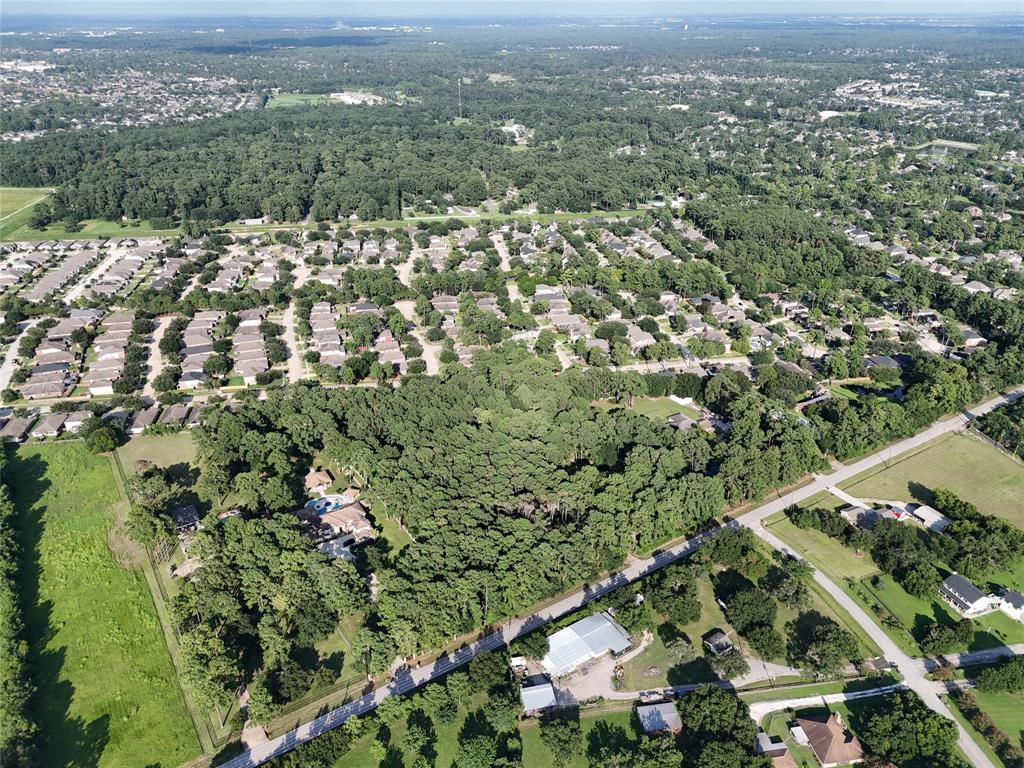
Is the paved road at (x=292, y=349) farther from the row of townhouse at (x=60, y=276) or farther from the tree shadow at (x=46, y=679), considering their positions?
the row of townhouse at (x=60, y=276)

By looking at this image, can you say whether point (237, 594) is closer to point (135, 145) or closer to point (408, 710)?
point (408, 710)

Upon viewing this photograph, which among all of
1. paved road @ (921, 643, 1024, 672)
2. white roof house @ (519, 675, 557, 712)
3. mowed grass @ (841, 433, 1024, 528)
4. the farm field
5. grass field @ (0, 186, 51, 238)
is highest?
grass field @ (0, 186, 51, 238)

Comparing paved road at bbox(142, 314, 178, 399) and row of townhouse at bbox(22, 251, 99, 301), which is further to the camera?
row of townhouse at bbox(22, 251, 99, 301)

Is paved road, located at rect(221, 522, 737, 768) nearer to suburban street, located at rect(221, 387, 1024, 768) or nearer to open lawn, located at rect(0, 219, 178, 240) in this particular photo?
suburban street, located at rect(221, 387, 1024, 768)

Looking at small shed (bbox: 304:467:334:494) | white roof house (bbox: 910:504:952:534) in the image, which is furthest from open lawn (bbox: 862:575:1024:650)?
small shed (bbox: 304:467:334:494)

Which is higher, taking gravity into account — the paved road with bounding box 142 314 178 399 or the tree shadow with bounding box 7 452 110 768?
the paved road with bounding box 142 314 178 399

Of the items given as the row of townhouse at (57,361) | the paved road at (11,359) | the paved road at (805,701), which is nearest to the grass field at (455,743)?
the paved road at (805,701)
